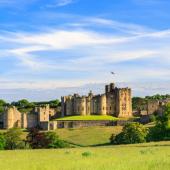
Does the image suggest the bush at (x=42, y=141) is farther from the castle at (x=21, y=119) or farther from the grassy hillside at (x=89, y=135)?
the castle at (x=21, y=119)

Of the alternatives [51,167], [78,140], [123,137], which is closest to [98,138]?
[78,140]

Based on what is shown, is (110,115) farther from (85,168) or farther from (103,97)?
(85,168)

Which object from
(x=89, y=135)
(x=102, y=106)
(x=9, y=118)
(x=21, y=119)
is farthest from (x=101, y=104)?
(x=89, y=135)

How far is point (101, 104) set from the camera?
17850cm

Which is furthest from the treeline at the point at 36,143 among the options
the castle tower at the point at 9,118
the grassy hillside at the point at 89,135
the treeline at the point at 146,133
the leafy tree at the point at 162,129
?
the castle tower at the point at 9,118

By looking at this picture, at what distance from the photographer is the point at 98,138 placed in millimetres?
117375

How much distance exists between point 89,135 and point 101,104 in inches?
2222

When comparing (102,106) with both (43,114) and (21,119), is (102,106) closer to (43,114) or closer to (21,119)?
(43,114)

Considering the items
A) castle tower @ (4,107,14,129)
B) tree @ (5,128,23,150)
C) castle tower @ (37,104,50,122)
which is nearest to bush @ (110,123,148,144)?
tree @ (5,128,23,150)

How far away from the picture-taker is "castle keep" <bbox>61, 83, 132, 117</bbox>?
17825cm

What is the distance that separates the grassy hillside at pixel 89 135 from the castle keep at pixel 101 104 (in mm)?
41665

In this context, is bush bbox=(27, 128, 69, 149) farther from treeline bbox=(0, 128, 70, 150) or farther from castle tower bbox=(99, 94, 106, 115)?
castle tower bbox=(99, 94, 106, 115)

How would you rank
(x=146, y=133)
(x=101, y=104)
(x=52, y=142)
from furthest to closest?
(x=101, y=104) < (x=146, y=133) < (x=52, y=142)

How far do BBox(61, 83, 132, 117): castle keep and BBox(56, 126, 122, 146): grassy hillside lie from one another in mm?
41665
